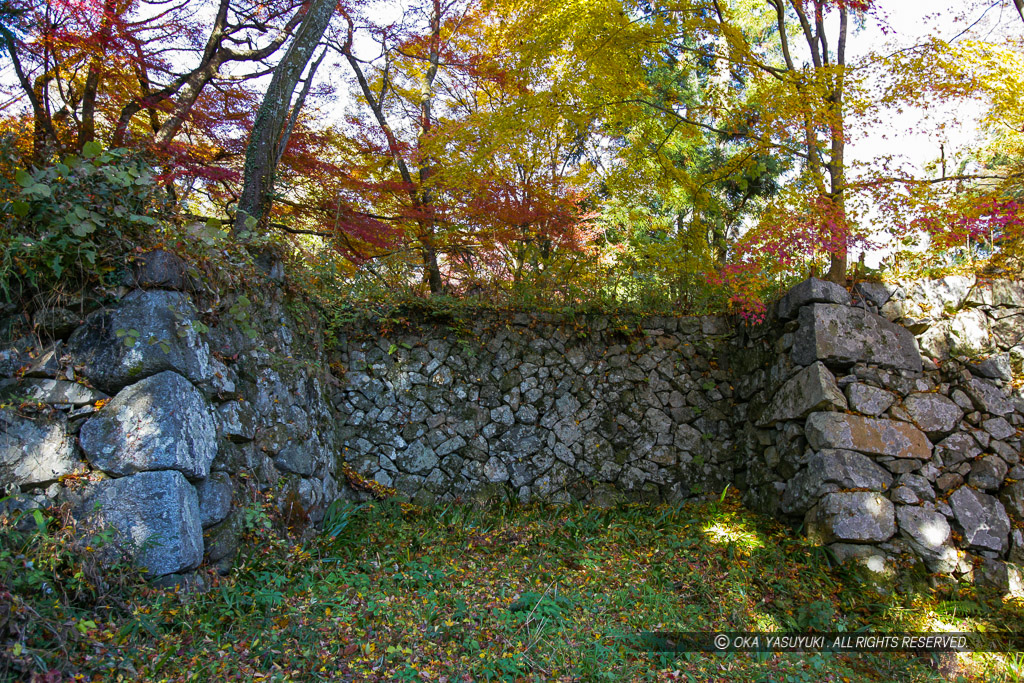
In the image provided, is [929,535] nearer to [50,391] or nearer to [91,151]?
[50,391]

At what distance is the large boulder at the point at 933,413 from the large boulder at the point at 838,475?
25.2 inches

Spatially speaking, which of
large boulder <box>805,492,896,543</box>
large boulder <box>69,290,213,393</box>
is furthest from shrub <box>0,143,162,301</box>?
large boulder <box>805,492,896,543</box>

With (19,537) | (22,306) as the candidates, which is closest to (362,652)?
(19,537)

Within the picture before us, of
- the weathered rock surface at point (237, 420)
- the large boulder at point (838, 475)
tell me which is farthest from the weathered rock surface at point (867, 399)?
the weathered rock surface at point (237, 420)

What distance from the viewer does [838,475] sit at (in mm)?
4652

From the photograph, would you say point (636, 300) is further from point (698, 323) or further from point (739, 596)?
point (739, 596)

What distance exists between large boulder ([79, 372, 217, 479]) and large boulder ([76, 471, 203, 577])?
76 mm

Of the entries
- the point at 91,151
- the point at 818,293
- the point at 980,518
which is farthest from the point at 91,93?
the point at 980,518

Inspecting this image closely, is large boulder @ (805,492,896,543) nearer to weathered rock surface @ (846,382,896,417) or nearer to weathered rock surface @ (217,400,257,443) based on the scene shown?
weathered rock surface @ (846,382,896,417)

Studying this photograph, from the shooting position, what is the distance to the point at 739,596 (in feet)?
13.9

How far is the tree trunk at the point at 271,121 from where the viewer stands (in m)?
4.80

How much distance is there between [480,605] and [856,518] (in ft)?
9.90

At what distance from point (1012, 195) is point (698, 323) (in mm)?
2838

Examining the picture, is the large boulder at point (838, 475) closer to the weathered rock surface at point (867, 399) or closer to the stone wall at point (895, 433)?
the stone wall at point (895, 433)
